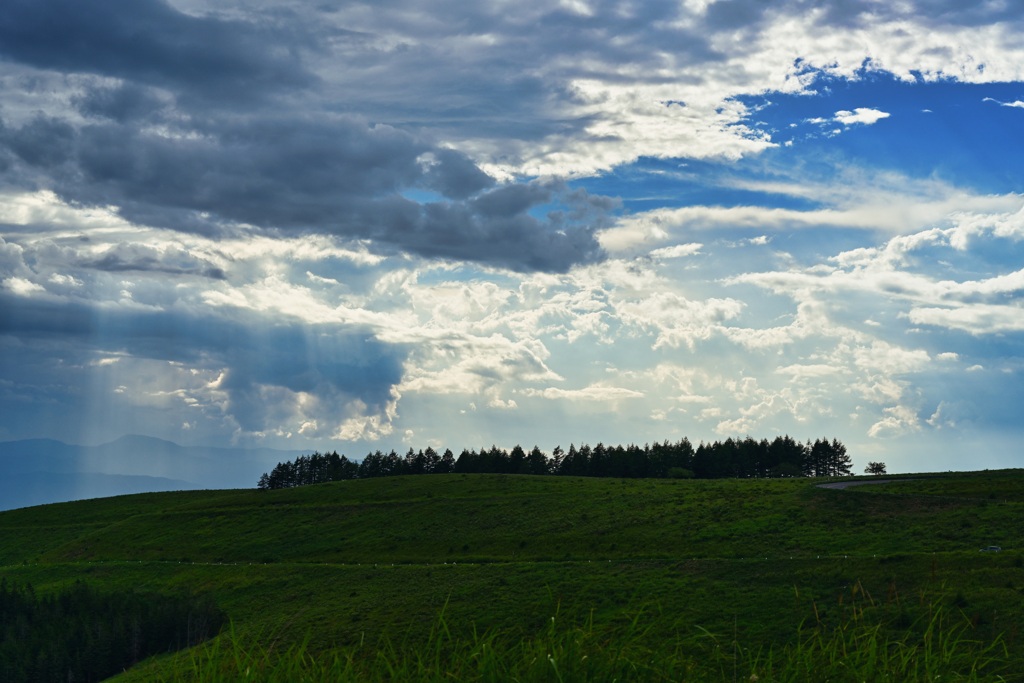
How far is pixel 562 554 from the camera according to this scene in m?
89.6

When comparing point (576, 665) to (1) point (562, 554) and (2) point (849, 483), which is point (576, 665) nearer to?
(1) point (562, 554)

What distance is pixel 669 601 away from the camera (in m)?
65.5

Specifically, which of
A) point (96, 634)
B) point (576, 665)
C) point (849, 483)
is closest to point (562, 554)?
point (849, 483)

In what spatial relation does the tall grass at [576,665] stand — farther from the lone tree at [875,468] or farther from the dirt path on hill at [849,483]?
the lone tree at [875,468]

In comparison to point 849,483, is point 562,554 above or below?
below

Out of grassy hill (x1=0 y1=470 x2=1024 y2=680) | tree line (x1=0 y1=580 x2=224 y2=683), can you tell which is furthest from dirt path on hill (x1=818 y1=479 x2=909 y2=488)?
tree line (x1=0 y1=580 x2=224 y2=683)

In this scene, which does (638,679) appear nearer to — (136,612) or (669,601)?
(669,601)

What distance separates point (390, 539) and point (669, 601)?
49672mm

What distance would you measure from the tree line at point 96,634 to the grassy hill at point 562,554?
439cm

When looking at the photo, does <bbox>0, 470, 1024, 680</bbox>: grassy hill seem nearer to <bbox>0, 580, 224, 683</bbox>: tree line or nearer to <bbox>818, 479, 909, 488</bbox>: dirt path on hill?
<bbox>818, 479, 909, 488</bbox>: dirt path on hill

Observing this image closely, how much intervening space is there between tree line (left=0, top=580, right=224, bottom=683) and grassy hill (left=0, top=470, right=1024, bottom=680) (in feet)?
14.4

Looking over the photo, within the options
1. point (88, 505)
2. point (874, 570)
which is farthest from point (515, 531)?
point (88, 505)

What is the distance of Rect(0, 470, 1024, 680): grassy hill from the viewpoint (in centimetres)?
5769

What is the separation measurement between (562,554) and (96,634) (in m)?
45.4
